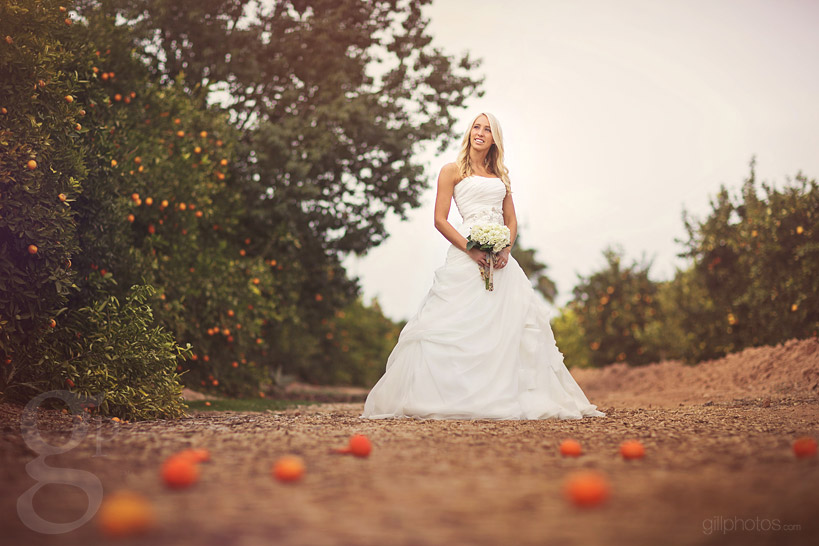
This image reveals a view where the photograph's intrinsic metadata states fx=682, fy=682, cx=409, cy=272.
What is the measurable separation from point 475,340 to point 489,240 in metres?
1.00

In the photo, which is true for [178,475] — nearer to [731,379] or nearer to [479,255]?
[479,255]

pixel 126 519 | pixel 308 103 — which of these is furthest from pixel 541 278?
pixel 126 519

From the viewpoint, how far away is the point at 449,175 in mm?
7266

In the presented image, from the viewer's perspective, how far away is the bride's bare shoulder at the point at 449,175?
285 inches

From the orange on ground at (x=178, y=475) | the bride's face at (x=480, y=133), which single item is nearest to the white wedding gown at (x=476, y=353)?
the bride's face at (x=480, y=133)

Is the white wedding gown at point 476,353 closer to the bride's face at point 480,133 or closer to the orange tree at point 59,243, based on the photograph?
the bride's face at point 480,133

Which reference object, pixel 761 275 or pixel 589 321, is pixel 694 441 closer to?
pixel 761 275

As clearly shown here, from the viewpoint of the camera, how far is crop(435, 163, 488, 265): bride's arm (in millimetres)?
7125

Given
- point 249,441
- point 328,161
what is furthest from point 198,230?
point 249,441

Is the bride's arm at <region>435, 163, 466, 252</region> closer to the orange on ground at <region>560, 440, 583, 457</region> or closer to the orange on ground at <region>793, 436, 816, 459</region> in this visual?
the orange on ground at <region>560, 440, 583, 457</region>

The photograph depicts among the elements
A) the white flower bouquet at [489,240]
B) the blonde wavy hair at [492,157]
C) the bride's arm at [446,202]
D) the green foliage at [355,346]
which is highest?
the blonde wavy hair at [492,157]

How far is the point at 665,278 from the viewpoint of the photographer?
67.2 ft

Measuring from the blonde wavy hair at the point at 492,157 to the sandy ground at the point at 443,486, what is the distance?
2963 millimetres

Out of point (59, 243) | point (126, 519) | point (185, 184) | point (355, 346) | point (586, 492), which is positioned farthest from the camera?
point (355, 346)
